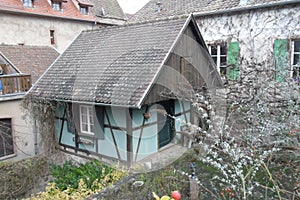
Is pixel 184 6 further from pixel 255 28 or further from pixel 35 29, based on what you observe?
pixel 35 29

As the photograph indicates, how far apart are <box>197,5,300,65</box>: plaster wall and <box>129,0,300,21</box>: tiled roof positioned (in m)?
0.32

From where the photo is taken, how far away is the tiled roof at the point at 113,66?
724cm

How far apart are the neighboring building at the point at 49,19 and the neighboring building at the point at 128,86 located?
697 cm

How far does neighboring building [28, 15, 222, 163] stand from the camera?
7.32m

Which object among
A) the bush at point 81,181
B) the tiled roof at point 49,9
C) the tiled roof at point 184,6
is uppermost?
the tiled roof at point 49,9

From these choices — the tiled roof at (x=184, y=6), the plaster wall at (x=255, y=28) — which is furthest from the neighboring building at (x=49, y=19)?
the plaster wall at (x=255, y=28)

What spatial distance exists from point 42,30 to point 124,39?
31.4 ft

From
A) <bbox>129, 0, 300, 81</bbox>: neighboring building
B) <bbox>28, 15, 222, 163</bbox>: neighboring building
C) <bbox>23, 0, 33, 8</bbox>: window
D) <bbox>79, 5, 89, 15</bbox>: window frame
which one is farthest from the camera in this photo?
<bbox>79, 5, 89, 15</bbox>: window frame

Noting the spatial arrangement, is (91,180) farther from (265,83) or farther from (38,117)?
(265,83)

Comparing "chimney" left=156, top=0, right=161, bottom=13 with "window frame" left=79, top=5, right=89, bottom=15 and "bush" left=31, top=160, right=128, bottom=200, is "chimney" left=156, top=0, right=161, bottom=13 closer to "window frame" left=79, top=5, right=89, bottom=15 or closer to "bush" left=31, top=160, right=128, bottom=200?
"window frame" left=79, top=5, right=89, bottom=15

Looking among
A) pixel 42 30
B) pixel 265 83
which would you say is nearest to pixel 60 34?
pixel 42 30

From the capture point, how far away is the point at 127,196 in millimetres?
5660

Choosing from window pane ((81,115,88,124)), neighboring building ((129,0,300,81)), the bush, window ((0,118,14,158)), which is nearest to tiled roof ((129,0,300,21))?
neighboring building ((129,0,300,81))

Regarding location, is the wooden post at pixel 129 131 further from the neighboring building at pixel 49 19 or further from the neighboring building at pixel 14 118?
the neighboring building at pixel 49 19
